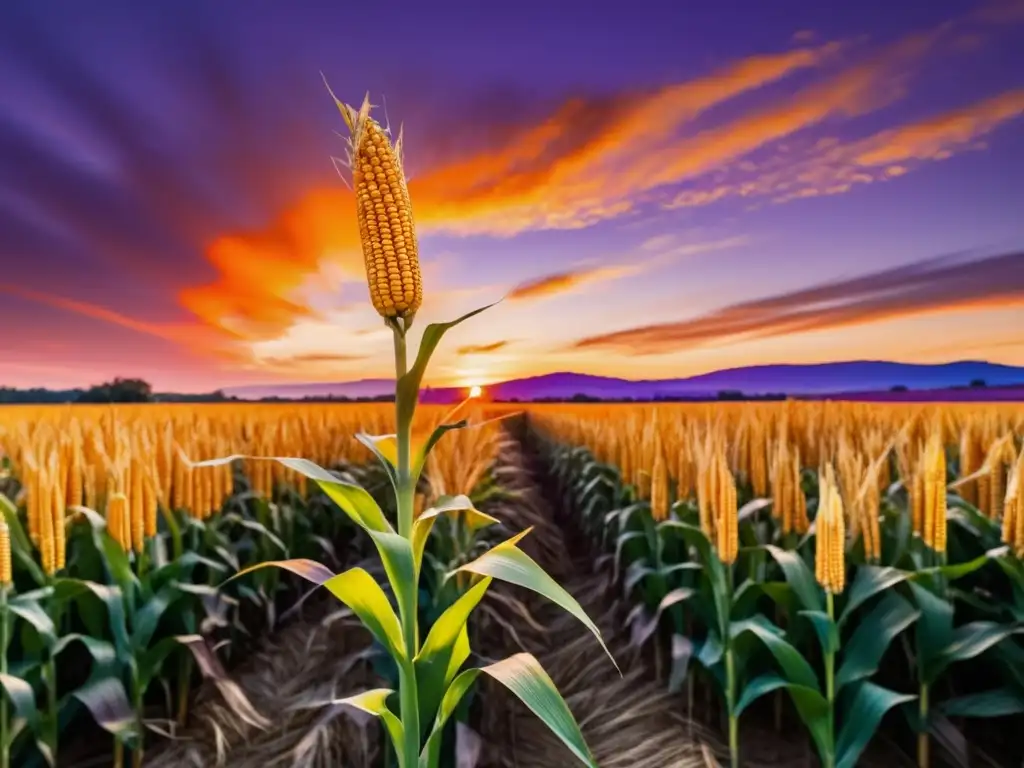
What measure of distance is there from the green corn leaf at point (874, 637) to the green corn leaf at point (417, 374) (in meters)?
2.13

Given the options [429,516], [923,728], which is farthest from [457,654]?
[923,728]

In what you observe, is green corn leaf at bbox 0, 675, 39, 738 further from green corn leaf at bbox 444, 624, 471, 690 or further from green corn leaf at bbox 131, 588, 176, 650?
green corn leaf at bbox 444, 624, 471, 690

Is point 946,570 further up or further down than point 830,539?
further down

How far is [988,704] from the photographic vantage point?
8.93ft

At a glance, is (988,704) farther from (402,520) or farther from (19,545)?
(19,545)

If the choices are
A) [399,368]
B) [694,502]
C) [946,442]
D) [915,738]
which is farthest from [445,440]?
[946,442]

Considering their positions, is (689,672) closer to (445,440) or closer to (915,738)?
(915,738)

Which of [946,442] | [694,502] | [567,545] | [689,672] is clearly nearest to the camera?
[689,672]

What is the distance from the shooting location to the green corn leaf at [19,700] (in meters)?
2.55

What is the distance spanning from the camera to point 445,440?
4836 millimetres

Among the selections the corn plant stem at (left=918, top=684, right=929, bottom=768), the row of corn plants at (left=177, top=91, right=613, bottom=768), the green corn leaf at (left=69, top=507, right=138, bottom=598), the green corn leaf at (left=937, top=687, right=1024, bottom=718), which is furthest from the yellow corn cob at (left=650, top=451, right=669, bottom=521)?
the green corn leaf at (left=69, top=507, right=138, bottom=598)

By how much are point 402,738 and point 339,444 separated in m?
5.81

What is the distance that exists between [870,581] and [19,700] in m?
3.19

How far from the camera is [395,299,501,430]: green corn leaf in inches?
56.1
